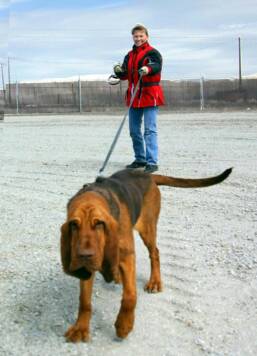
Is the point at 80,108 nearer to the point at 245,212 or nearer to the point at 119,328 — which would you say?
the point at 245,212

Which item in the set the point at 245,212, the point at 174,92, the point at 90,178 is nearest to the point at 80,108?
the point at 174,92

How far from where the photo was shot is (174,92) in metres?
41.7

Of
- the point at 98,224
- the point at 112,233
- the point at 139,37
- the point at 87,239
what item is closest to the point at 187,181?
the point at 112,233

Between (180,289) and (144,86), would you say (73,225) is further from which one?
(144,86)

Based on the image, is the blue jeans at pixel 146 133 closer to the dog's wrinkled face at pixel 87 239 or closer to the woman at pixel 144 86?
the woman at pixel 144 86

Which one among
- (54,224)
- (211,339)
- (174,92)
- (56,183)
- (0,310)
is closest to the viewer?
(211,339)

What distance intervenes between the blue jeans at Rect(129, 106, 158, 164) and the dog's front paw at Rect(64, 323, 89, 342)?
654 centimetres

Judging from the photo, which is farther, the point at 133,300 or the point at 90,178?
the point at 90,178

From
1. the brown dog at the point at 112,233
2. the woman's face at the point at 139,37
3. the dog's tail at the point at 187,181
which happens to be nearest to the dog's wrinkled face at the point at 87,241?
the brown dog at the point at 112,233

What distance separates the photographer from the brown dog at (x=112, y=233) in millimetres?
3721

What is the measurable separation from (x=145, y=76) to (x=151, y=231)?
222 inches

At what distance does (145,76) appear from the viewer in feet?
34.3

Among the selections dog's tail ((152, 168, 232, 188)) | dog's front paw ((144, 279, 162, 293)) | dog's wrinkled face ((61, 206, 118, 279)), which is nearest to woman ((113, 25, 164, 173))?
dog's tail ((152, 168, 232, 188))

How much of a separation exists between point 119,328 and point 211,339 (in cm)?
63
